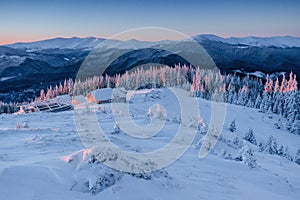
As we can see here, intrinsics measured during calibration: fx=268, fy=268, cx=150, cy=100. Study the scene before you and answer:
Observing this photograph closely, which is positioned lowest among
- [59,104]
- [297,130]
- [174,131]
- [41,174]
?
[297,130]

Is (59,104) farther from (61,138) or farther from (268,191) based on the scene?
(268,191)

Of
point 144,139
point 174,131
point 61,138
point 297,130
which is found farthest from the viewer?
point 297,130

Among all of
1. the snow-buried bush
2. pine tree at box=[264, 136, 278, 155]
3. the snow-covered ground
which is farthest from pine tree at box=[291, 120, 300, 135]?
the snow-buried bush

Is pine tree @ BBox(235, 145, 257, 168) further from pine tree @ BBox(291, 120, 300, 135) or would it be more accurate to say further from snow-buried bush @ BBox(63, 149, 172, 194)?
pine tree @ BBox(291, 120, 300, 135)

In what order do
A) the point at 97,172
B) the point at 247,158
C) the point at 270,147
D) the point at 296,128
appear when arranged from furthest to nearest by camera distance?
the point at 296,128
the point at 270,147
the point at 247,158
the point at 97,172

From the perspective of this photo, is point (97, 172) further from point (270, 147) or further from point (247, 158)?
point (270, 147)

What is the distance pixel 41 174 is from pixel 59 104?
4283cm

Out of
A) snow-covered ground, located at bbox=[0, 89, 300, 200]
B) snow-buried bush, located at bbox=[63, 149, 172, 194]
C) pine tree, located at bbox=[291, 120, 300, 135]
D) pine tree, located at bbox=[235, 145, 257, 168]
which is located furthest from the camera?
pine tree, located at bbox=[291, 120, 300, 135]

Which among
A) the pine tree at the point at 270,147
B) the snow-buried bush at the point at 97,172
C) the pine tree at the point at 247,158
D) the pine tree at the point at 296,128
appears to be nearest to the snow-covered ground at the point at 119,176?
the snow-buried bush at the point at 97,172

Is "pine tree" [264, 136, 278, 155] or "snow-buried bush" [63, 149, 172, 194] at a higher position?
"snow-buried bush" [63, 149, 172, 194]

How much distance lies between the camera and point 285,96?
70.2 m

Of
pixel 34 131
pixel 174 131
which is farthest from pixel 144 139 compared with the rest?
pixel 34 131

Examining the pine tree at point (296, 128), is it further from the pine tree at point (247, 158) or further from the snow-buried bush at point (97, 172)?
the snow-buried bush at point (97, 172)

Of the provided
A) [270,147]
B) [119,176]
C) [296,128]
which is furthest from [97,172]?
[296,128]
